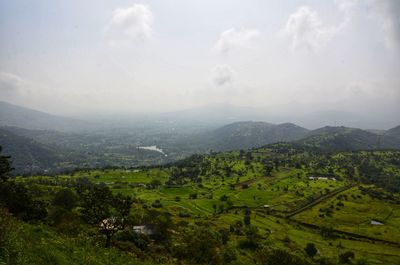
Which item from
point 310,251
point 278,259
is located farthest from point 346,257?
point 278,259

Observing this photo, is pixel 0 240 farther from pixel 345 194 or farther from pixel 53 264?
pixel 345 194

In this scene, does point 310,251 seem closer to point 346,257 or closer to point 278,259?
point 346,257

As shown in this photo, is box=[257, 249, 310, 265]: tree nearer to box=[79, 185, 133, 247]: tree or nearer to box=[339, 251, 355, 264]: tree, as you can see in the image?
box=[79, 185, 133, 247]: tree

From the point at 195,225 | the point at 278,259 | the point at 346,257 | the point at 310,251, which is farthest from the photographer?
the point at 195,225

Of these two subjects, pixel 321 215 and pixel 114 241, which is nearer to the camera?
pixel 114 241

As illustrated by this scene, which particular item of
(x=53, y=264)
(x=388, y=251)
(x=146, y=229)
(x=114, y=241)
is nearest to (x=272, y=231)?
(x=388, y=251)

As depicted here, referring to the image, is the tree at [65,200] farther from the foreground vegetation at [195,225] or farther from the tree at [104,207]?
the tree at [104,207]

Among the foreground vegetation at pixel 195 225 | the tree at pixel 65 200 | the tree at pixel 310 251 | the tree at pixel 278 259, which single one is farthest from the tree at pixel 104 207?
the tree at pixel 310 251

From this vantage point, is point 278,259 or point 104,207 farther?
point 278,259
